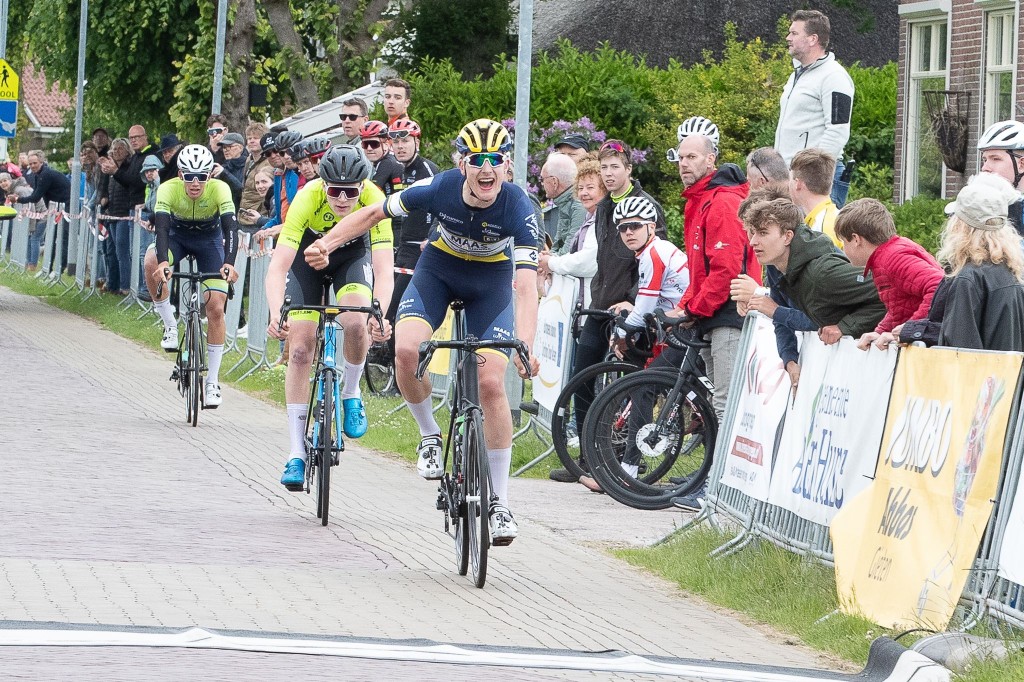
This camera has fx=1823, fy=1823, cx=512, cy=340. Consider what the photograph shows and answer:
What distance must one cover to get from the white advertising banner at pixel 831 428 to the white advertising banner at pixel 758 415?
0.16 meters

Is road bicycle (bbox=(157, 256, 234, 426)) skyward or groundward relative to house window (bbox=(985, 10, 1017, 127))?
groundward

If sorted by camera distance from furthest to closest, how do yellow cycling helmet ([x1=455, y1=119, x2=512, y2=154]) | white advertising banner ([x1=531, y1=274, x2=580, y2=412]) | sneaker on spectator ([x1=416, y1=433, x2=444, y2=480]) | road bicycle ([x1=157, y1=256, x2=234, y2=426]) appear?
road bicycle ([x1=157, y1=256, x2=234, y2=426]) < white advertising banner ([x1=531, y1=274, x2=580, y2=412]) < sneaker on spectator ([x1=416, y1=433, x2=444, y2=480]) < yellow cycling helmet ([x1=455, y1=119, x2=512, y2=154])

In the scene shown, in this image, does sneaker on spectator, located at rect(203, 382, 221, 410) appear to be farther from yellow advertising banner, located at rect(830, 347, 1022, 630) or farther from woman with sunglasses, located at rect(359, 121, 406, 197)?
yellow advertising banner, located at rect(830, 347, 1022, 630)

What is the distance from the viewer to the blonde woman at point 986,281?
756 centimetres

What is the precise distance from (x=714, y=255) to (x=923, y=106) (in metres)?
15.3

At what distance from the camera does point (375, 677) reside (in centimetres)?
644

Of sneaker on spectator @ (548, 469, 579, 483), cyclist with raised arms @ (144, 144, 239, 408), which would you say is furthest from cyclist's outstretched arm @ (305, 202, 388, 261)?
cyclist with raised arms @ (144, 144, 239, 408)

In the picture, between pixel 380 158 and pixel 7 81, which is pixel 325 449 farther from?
pixel 7 81

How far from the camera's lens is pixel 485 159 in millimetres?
8906

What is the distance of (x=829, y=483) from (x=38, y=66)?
3844 cm

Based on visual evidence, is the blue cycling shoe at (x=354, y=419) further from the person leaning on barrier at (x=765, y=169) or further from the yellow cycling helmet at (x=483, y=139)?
the person leaning on barrier at (x=765, y=169)

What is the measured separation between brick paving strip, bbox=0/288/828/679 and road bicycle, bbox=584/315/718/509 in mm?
218

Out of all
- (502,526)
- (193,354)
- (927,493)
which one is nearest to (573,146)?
(193,354)

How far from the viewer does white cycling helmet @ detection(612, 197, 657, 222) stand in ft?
39.4
